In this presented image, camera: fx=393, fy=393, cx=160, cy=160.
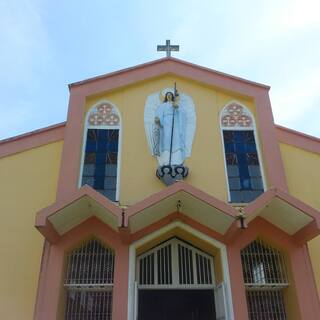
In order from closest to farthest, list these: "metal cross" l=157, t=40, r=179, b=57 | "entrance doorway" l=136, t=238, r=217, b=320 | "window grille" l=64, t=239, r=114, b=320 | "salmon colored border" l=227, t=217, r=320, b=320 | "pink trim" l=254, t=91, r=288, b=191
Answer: "salmon colored border" l=227, t=217, r=320, b=320 → "window grille" l=64, t=239, r=114, b=320 → "entrance doorway" l=136, t=238, r=217, b=320 → "pink trim" l=254, t=91, r=288, b=191 → "metal cross" l=157, t=40, r=179, b=57

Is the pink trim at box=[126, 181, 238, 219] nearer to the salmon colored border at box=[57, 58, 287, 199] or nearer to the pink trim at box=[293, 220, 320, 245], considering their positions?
the pink trim at box=[293, 220, 320, 245]

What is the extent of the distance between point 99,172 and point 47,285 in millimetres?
2508

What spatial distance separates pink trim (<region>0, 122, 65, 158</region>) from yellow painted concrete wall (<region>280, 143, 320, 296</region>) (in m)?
4.93

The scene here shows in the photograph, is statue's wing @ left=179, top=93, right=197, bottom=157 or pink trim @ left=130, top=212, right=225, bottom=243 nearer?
pink trim @ left=130, top=212, right=225, bottom=243

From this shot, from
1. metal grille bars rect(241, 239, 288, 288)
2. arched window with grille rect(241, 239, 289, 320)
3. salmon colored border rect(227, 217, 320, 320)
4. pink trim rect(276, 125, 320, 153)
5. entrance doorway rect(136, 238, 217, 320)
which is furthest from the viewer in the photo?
pink trim rect(276, 125, 320, 153)

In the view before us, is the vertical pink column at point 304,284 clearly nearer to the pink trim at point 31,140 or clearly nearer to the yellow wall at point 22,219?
the yellow wall at point 22,219

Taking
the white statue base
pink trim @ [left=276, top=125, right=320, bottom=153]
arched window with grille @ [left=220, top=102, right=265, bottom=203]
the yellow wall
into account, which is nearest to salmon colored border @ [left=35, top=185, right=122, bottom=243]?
the yellow wall

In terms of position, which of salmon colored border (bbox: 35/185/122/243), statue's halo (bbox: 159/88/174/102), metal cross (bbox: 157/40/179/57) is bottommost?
salmon colored border (bbox: 35/185/122/243)

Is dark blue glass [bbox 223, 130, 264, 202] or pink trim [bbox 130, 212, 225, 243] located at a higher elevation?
dark blue glass [bbox 223, 130, 264, 202]

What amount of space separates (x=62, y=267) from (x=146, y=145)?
3.05 meters

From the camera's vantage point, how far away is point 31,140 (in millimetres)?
8445

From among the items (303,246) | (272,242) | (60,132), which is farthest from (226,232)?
(60,132)

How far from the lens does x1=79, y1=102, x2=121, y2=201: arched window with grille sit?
8047 millimetres

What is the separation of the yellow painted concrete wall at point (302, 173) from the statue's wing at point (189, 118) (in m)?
2.00
